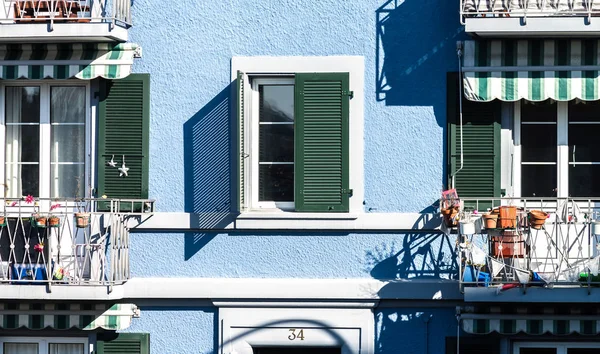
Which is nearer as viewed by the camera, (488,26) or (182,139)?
(488,26)

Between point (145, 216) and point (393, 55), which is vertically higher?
point (393, 55)

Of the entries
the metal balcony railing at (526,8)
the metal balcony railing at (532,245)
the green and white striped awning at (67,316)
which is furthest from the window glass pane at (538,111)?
the green and white striped awning at (67,316)

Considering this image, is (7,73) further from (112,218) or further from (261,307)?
(261,307)

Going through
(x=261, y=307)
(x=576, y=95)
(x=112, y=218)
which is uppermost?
(x=576, y=95)

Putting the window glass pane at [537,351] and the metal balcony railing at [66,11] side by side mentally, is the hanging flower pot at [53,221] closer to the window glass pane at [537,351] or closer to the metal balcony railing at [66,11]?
the metal balcony railing at [66,11]

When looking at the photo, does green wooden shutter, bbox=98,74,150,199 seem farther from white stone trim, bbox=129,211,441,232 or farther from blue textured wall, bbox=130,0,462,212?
white stone trim, bbox=129,211,441,232

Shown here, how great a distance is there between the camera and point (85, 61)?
53.4 ft

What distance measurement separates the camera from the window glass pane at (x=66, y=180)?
55.2 ft

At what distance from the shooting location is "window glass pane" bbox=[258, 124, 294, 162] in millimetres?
16531

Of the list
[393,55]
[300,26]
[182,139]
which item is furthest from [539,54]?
[182,139]

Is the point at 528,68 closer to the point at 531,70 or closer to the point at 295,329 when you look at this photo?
the point at 531,70

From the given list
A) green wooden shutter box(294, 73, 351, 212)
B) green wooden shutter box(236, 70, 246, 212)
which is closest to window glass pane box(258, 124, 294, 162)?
green wooden shutter box(294, 73, 351, 212)

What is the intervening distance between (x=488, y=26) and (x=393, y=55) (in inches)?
50.7

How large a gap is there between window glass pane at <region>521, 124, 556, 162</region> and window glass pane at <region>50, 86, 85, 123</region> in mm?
5242
